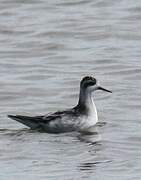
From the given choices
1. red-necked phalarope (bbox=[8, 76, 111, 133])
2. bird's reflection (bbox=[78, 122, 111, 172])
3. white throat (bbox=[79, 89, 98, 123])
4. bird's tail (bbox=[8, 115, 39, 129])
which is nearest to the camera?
bird's reflection (bbox=[78, 122, 111, 172])

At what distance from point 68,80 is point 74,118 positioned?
356 cm

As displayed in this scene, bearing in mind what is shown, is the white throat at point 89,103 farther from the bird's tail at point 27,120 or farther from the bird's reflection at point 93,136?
the bird's tail at point 27,120

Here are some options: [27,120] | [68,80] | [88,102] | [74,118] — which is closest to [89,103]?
[88,102]

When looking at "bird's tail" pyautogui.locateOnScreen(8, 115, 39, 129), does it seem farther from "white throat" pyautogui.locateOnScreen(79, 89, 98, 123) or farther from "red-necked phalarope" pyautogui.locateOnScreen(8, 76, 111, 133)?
"white throat" pyautogui.locateOnScreen(79, 89, 98, 123)

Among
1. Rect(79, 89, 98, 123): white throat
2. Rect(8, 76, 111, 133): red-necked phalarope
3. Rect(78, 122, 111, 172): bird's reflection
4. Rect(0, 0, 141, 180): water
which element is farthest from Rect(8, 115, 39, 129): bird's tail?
Rect(79, 89, 98, 123): white throat

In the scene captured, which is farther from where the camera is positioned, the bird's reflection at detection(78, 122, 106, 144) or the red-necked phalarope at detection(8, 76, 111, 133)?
the red-necked phalarope at detection(8, 76, 111, 133)

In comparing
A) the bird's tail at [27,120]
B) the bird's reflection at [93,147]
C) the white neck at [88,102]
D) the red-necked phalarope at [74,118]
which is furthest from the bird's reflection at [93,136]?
the bird's tail at [27,120]

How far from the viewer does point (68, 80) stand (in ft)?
73.4

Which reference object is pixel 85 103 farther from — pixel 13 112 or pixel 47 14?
pixel 47 14

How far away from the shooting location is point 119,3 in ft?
97.1

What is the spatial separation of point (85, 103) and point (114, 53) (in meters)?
5.43

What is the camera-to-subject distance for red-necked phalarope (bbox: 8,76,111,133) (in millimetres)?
18484

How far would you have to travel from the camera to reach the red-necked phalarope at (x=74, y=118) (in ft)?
60.6

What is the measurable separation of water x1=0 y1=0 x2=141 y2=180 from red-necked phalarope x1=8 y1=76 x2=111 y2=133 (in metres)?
→ 0.20
